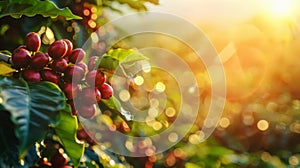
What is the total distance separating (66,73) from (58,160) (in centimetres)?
39

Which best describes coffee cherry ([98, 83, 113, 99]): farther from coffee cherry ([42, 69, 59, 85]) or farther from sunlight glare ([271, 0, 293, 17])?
sunlight glare ([271, 0, 293, 17])

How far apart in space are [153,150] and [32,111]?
1.87m

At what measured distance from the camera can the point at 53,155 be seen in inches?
64.8

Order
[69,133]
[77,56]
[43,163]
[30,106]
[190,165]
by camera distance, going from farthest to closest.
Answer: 1. [190,165]
2. [43,163]
3. [77,56]
4. [69,133]
5. [30,106]

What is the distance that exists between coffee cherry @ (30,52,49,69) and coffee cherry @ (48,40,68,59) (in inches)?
0.8

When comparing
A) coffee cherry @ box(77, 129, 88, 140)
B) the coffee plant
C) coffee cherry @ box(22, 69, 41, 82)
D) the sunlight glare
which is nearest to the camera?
the coffee plant

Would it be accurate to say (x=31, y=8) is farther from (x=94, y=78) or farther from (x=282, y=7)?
(x=282, y=7)

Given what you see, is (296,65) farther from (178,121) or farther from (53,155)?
(53,155)

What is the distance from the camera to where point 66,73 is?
1.36 meters

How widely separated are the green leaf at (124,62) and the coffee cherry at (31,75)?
0.17 meters

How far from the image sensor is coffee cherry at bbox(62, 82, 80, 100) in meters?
1.33

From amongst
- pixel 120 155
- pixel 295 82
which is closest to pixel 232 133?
pixel 295 82

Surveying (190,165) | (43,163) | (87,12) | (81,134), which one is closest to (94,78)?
(43,163)

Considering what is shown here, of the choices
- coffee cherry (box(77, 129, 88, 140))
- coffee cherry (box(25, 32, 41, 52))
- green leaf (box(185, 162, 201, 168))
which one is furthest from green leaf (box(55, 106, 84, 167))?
green leaf (box(185, 162, 201, 168))
